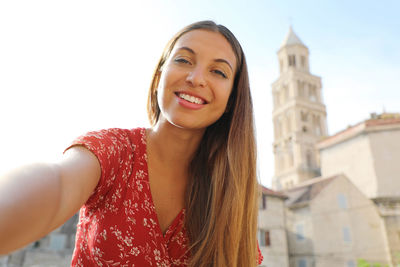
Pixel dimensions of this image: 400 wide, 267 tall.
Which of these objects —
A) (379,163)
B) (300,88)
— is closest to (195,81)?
(379,163)

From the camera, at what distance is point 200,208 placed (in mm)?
1793

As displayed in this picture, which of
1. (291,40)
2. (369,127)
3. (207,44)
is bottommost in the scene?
(207,44)

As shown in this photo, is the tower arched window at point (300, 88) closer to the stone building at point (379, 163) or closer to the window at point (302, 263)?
the stone building at point (379, 163)

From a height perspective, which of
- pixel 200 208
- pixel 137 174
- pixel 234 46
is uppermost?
pixel 234 46

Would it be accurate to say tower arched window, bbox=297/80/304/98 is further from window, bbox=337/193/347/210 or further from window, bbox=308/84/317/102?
window, bbox=337/193/347/210

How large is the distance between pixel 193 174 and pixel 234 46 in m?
0.89

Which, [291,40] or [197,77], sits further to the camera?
[291,40]

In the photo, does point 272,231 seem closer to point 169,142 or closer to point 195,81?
point 169,142

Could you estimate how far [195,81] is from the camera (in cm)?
164

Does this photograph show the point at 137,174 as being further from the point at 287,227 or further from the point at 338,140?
the point at 338,140

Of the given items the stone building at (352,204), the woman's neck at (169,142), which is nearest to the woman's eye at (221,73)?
the woman's neck at (169,142)

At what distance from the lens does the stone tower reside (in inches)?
1805

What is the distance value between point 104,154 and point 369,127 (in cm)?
3225

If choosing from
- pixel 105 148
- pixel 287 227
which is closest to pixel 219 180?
pixel 105 148
